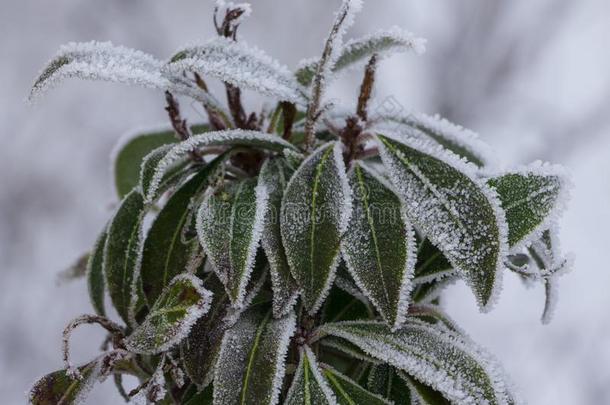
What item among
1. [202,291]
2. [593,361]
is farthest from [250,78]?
[593,361]

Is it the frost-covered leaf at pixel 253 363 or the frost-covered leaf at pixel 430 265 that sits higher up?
the frost-covered leaf at pixel 430 265

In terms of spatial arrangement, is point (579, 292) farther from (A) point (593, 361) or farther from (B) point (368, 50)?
(B) point (368, 50)

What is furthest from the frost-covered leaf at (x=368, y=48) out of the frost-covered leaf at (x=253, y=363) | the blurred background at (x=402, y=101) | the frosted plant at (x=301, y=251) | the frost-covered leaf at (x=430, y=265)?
the blurred background at (x=402, y=101)

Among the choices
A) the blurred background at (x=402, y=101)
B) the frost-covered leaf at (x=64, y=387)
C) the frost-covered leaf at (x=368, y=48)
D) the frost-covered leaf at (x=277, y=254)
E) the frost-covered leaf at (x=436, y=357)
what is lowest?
the frost-covered leaf at (x=64, y=387)

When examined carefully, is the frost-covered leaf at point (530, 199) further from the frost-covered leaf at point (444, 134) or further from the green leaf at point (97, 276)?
the green leaf at point (97, 276)

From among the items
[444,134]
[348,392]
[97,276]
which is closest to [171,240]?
[97,276]

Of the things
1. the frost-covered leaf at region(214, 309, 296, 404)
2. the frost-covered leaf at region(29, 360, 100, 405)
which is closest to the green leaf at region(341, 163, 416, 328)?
the frost-covered leaf at region(214, 309, 296, 404)
